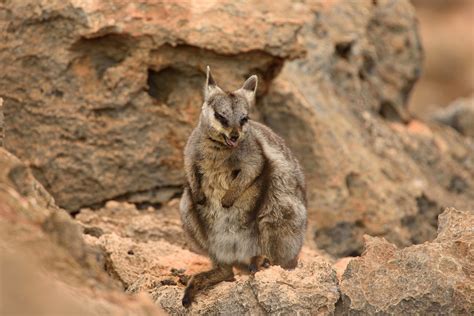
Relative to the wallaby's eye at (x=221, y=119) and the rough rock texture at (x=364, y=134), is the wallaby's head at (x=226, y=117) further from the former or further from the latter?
the rough rock texture at (x=364, y=134)

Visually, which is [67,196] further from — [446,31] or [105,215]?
[446,31]

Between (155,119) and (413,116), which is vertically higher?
(155,119)

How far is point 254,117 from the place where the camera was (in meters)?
11.5

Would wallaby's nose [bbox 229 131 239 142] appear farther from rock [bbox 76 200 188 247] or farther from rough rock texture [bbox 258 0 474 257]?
rough rock texture [bbox 258 0 474 257]

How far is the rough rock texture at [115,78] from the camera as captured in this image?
1041cm

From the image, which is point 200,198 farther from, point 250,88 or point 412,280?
point 412,280

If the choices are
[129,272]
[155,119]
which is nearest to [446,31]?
[155,119]

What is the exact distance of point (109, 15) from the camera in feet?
34.0

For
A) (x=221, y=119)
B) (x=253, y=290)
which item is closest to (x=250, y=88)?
(x=221, y=119)

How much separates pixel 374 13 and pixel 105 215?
5.33 meters

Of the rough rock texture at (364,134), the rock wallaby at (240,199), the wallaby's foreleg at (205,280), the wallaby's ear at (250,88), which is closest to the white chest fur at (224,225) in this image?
the rock wallaby at (240,199)

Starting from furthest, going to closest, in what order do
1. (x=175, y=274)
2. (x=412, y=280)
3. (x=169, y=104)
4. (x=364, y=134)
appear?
(x=364, y=134), (x=169, y=104), (x=175, y=274), (x=412, y=280)

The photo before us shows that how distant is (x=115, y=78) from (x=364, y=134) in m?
3.72

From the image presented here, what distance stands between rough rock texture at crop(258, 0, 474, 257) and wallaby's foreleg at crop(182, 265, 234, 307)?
3204 millimetres
